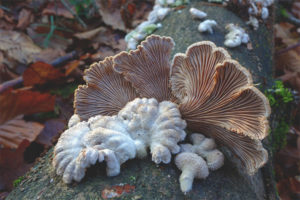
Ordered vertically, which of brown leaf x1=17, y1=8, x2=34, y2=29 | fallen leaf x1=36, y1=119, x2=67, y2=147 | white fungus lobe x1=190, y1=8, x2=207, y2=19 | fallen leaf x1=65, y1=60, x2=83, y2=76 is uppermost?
brown leaf x1=17, y1=8, x2=34, y2=29

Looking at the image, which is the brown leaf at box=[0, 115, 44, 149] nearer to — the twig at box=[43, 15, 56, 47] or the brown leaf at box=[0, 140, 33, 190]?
the brown leaf at box=[0, 140, 33, 190]

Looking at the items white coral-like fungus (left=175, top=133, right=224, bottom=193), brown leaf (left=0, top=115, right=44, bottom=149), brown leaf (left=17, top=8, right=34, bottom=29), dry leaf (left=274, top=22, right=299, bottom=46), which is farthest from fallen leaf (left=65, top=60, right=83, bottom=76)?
dry leaf (left=274, top=22, right=299, bottom=46)

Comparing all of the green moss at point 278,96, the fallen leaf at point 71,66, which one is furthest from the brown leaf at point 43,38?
the green moss at point 278,96

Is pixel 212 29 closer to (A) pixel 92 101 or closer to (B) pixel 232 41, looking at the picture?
(B) pixel 232 41

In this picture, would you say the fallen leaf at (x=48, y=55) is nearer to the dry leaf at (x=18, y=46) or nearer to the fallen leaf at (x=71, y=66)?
the dry leaf at (x=18, y=46)

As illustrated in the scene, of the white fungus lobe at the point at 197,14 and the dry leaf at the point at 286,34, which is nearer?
the white fungus lobe at the point at 197,14

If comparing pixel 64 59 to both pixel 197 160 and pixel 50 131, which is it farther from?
pixel 197 160

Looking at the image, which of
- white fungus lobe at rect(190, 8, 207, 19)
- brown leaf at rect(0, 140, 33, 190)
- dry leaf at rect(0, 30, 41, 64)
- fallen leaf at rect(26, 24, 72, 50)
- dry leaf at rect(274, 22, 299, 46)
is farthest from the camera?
dry leaf at rect(274, 22, 299, 46)
